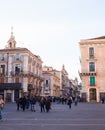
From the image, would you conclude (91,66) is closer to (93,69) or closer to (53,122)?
(93,69)

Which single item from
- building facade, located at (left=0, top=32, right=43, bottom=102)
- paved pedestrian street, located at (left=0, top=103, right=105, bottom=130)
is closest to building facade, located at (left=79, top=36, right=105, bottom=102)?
building facade, located at (left=0, top=32, right=43, bottom=102)

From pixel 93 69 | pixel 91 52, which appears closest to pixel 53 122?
pixel 93 69

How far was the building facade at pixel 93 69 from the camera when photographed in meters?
61.6

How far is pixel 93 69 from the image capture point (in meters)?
62.2

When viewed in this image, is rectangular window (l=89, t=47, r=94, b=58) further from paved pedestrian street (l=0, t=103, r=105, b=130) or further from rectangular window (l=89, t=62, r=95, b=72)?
paved pedestrian street (l=0, t=103, r=105, b=130)

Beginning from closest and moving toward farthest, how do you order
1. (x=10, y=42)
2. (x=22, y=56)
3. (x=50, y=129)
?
1. (x=50, y=129)
2. (x=22, y=56)
3. (x=10, y=42)

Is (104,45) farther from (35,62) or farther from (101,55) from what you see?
(35,62)

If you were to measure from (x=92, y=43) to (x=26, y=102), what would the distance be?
3628 centimetres

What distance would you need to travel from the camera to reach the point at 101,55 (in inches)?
→ 2459

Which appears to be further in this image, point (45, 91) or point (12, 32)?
point (45, 91)

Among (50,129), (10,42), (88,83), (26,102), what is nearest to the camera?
(50,129)

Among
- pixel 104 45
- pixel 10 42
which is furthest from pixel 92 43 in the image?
pixel 10 42

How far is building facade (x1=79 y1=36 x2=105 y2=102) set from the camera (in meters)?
61.6

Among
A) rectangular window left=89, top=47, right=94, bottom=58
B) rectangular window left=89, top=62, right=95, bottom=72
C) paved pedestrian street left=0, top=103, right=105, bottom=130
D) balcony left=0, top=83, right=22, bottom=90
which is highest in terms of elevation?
rectangular window left=89, top=47, right=94, bottom=58
